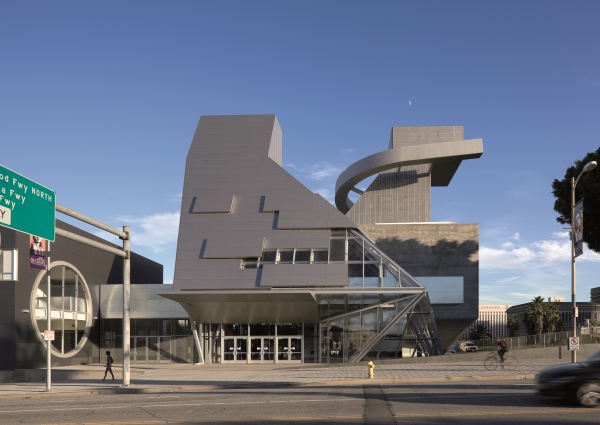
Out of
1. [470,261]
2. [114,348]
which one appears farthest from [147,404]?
[470,261]

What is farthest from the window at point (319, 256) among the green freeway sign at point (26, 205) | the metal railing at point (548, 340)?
the green freeway sign at point (26, 205)

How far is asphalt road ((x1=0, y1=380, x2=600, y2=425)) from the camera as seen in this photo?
16.0 m

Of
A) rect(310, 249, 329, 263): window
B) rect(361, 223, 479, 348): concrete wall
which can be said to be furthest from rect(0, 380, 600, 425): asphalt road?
rect(361, 223, 479, 348): concrete wall

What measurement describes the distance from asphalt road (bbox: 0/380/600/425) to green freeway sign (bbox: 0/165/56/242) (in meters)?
5.65

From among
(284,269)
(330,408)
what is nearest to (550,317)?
(284,269)

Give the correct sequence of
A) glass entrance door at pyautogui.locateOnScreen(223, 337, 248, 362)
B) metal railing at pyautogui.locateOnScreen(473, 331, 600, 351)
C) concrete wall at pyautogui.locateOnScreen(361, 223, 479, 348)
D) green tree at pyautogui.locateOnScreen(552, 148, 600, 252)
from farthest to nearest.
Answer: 1. concrete wall at pyautogui.locateOnScreen(361, 223, 479, 348)
2. green tree at pyautogui.locateOnScreen(552, 148, 600, 252)
3. glass entrance door at pyautogui.locateOnScreen(223, 337, 248, 362)
4. metal railing at pyautogui.locateOnScreen(473, 331, 600, 351)

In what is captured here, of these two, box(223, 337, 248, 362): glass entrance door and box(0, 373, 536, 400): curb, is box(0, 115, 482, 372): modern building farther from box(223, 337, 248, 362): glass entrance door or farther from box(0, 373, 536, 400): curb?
box(0, 373, 536, 400): curb

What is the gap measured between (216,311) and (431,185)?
38.6 metres

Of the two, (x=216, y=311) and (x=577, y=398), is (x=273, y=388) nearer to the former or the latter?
(x=577, y=398)

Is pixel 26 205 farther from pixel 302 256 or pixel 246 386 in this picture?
pixel 302 256

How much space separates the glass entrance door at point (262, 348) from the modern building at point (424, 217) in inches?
1057

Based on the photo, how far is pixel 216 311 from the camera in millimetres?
47406

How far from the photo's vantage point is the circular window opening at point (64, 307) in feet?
148

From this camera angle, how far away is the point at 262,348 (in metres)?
49.5
